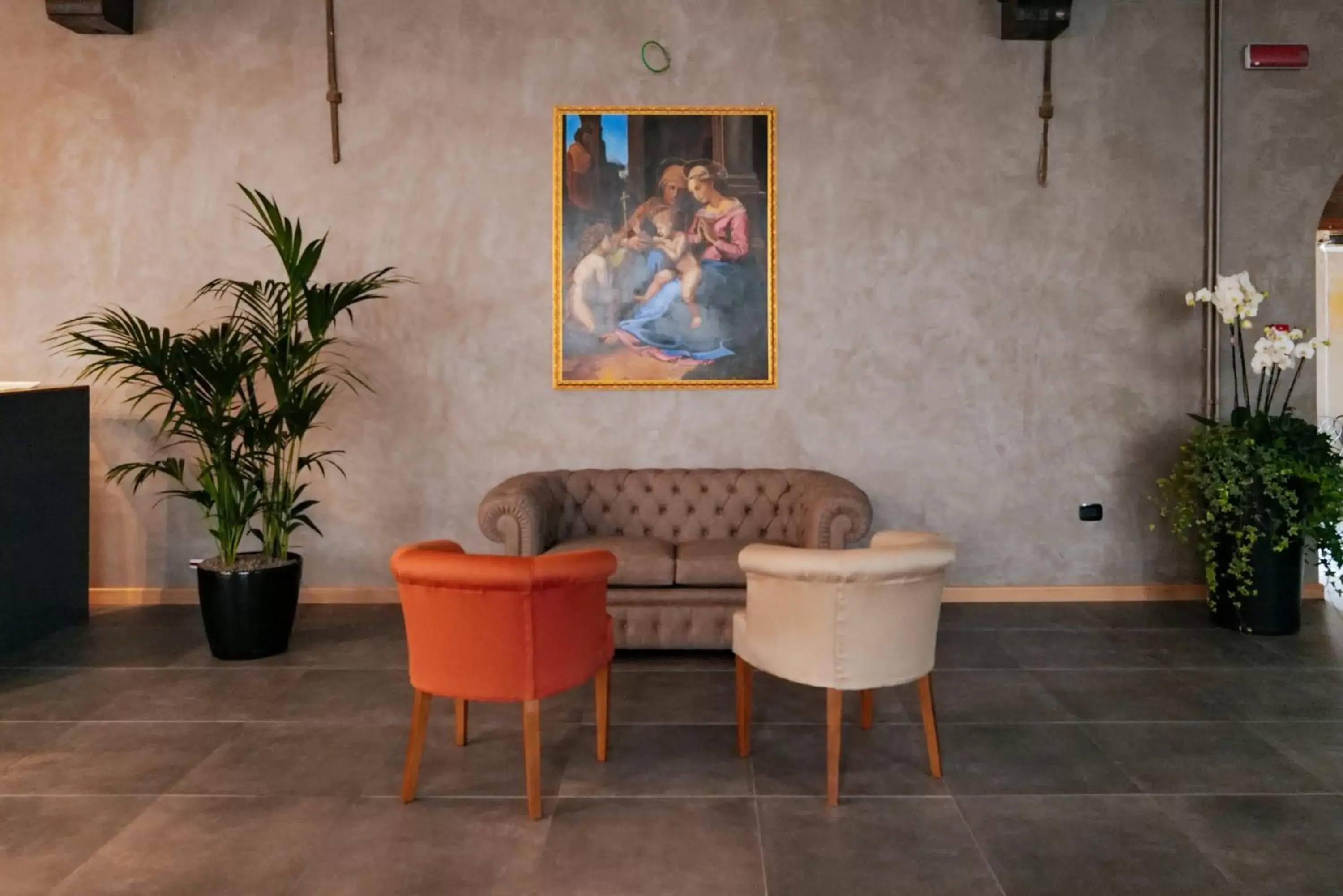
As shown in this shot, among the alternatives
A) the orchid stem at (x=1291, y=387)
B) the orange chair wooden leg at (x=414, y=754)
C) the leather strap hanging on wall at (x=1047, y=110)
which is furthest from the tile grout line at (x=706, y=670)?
the leather strap hanging on wall at (x=1047, y=110)

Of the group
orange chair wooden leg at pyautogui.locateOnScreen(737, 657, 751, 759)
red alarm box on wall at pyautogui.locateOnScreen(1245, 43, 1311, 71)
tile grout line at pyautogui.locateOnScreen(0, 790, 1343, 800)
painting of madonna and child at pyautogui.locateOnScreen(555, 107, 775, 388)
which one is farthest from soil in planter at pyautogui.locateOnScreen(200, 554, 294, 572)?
red alarm box on wall at pyautogui.locateOnScreen(1245, 43, 1311, 71)

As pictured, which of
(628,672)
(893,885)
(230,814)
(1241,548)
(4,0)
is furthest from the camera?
(4,0)

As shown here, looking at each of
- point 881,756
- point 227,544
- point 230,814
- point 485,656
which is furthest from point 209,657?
point 881,756

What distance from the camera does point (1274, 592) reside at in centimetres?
525

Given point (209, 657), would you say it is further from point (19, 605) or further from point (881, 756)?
point (881, 756)

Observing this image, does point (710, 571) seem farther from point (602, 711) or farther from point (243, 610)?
point (243, 610)

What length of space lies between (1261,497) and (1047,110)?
93.9 inches

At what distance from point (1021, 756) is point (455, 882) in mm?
2008

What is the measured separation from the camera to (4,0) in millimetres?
5754

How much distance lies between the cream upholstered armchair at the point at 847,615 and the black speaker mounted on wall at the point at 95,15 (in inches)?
182

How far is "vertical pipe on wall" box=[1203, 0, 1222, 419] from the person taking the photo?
5824mm

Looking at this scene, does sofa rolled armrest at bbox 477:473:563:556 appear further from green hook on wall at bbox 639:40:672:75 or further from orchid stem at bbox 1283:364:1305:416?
orchid stem at bbox 1283:364:1305:416

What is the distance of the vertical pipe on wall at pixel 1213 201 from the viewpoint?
582 centimetres

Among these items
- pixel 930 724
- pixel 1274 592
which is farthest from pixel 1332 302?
pixel 930 724
